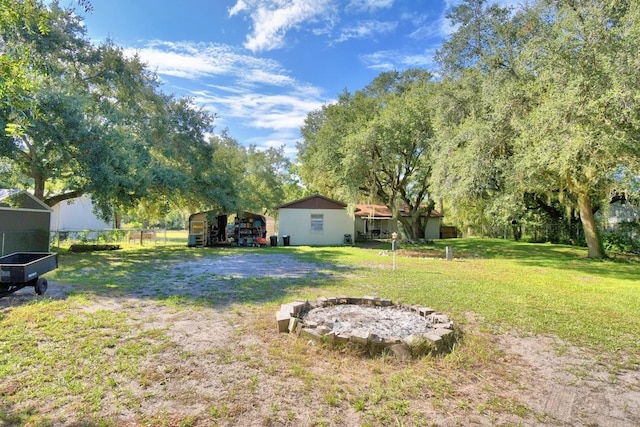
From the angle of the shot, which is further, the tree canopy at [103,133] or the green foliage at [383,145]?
the green foliage at [383,145]

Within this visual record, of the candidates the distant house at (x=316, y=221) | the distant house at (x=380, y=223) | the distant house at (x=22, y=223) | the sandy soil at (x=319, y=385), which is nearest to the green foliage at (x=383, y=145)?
the distant house at (x=316, y=221)

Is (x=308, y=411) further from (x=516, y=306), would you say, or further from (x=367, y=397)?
(x=516, y=306)

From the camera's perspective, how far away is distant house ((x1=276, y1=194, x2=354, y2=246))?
19.7 meters

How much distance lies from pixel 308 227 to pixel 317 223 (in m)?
0.59

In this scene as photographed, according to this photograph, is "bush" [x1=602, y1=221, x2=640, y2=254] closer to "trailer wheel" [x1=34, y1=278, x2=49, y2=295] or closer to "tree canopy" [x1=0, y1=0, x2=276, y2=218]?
"tree canopy" [x1=0, y1=0, x2=276, y2=218]

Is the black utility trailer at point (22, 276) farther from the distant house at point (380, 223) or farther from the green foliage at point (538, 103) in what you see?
the distant house at point (380, 223)

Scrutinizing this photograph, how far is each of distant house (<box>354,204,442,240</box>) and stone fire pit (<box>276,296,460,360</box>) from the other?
65.3 feet

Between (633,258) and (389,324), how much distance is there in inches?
576

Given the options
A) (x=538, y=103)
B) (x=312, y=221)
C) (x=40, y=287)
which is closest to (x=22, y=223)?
(x=40, y=287)

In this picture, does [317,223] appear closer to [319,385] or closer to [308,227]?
[308,227]

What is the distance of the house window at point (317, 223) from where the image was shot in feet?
65.3

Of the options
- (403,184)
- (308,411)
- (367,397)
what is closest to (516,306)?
(367,397)

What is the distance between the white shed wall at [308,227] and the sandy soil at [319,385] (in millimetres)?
15136

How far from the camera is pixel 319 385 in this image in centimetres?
298
